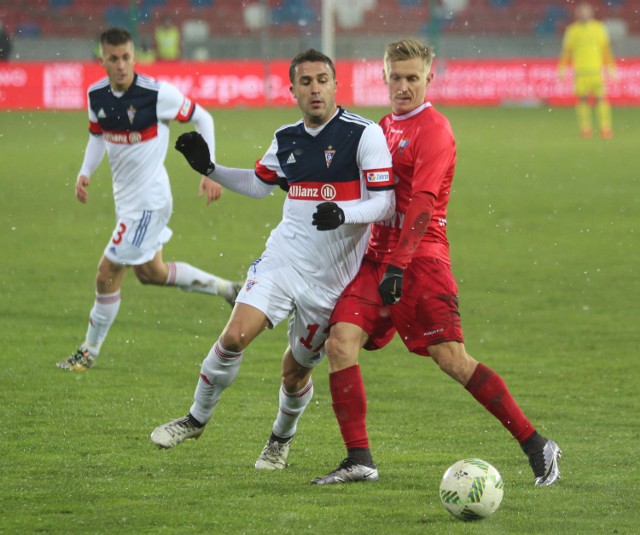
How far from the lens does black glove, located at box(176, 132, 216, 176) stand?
5.37m

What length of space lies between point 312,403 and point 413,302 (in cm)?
178

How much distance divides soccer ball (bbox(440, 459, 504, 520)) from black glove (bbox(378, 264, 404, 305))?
73cm

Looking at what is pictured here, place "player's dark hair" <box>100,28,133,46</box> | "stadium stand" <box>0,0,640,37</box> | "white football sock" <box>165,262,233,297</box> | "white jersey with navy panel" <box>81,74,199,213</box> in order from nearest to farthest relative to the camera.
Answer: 1. "player's dark hair" <box>100,28,133,46</box>
2. "white jersey with navy panel" <box>81,74,199,213</box>
3. "white football sock" <box>165,262,233,297</box>
4. "stadium stand" <box>0,0,640,37</box>

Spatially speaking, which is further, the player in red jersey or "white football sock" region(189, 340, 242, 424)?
"white football sock" region(189, 340, 242, 424)

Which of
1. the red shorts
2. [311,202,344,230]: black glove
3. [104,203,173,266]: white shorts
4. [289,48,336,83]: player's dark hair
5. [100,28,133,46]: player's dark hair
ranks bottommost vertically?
[104,203,173,266]: white shorts

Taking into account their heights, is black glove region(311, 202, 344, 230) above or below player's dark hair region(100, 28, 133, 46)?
below

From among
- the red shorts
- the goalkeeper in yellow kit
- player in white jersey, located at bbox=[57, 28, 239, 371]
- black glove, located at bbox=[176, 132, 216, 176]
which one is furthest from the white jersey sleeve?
the goalkeeper in yellow kit

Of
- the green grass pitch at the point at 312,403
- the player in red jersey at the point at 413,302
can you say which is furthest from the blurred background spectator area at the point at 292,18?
the player in red jersey at the point at 413,302

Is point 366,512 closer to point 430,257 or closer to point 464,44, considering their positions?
point 430,257

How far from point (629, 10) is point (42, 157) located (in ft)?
72.3

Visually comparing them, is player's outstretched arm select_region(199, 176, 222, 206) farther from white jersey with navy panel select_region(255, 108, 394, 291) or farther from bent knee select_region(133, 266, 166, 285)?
bent knee select_region(133, 266, 166, 285)

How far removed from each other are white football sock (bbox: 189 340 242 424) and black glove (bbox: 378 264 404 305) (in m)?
0.72

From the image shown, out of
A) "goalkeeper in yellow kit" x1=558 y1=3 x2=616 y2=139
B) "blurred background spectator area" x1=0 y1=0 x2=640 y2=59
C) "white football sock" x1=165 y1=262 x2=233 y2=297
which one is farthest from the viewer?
"blurred background spectator area" x1=0 y1=0 x2=640 y2=59

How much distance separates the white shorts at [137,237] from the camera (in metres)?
7.70
